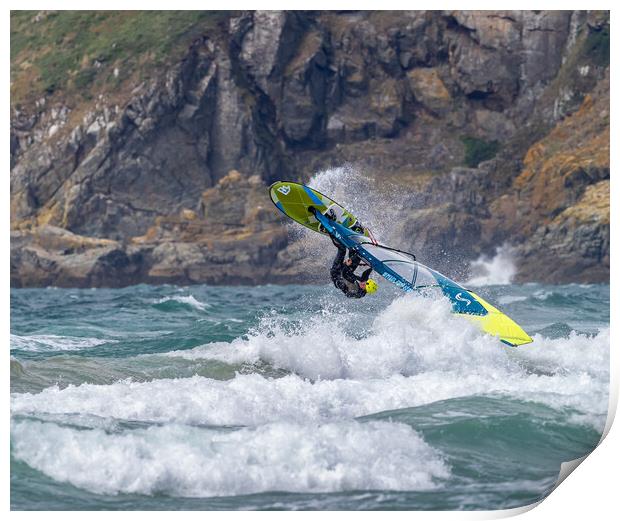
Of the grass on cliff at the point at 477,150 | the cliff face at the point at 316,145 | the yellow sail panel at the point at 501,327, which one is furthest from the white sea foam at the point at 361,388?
the grass on cliff at the point at 477,150

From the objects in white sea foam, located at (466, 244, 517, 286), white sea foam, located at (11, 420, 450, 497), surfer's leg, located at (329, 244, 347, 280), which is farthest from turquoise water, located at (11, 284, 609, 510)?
white sea foam, located at (466, 244, 517, 286)

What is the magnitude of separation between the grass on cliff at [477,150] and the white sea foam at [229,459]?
57.8m

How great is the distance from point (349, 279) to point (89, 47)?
57.8m

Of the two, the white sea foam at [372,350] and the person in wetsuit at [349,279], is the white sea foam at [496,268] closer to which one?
the white sea foam at [372,350]

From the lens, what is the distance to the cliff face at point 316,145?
58.0 m

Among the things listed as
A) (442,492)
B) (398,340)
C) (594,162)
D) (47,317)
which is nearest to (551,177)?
(594,162)

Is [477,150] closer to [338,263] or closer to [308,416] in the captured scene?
[338,263]

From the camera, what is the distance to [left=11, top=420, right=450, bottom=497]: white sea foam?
9.23 metres

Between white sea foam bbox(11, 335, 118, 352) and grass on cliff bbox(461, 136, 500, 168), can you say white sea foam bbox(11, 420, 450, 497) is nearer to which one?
white sea foam bbox(11, 335, 118, 352)

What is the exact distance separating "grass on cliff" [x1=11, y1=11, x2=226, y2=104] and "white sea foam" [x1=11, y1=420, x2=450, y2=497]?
56735mm

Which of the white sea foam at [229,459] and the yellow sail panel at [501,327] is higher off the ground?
the yellow sail panel at [501,327]

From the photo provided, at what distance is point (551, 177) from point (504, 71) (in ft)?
36.3

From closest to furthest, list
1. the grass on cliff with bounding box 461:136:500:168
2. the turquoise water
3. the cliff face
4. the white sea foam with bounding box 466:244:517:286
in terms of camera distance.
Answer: the turquoise water < the white sea foam with bounding box 466:244:517:286 < the cliff face < the grass on cliff with bounding box 461:136:500:168

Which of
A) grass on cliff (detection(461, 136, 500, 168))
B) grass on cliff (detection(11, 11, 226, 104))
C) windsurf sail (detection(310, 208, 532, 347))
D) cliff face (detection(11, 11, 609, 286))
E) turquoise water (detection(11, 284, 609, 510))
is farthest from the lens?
grass on cliff (detection(461, 136, 500, 168))
